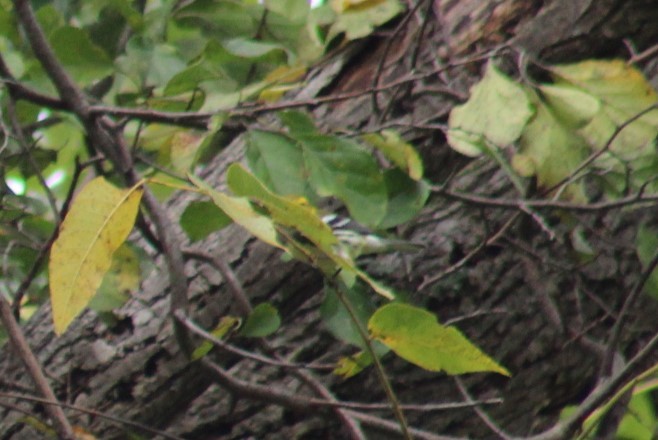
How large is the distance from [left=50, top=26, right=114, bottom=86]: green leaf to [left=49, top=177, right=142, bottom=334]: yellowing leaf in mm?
537

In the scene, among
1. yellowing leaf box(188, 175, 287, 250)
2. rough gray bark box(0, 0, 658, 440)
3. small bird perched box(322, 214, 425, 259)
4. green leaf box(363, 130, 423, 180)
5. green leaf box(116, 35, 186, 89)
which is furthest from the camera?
green leaf box(116, 35, 186, 89)

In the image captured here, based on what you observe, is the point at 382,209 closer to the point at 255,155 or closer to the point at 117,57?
the point at 255,155

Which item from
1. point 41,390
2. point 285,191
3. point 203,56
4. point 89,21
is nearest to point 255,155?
Result: point 285,191

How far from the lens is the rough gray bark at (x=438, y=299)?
1.07 m

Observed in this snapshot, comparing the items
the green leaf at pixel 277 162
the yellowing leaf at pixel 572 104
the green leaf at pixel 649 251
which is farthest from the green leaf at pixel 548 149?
the green leaf at pixel 277 162

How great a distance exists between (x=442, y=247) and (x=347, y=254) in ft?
1.07

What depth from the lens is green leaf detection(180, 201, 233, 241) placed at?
2.84 ft

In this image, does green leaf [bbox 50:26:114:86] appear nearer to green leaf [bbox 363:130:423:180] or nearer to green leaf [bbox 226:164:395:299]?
green leaf [bbox 363:130:423:180]

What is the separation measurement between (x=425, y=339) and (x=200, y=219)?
267 mm

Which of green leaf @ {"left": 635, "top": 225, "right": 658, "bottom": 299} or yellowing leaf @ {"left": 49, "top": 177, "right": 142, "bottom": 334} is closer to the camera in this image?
yellowing leaf @ {"left": 49, "top": 177, "right": 142, "bottom": 334}

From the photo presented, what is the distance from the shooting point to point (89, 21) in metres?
1.39

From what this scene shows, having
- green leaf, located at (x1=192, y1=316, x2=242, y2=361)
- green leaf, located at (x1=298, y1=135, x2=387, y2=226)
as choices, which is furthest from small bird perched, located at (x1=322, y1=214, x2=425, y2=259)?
green leaf, located at (x1=192, y1=316, x2=242, y2=361)

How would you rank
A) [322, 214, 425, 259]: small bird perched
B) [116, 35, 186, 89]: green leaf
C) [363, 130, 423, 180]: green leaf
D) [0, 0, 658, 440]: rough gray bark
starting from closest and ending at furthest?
1. [322, 214, 425, 259]: small bird perched
2. [363, 130, 423, 180]: green leaf
3. [0, 0, 658, 440]: rough gray bark
4. [116, 35, 186, 89]: green leaf

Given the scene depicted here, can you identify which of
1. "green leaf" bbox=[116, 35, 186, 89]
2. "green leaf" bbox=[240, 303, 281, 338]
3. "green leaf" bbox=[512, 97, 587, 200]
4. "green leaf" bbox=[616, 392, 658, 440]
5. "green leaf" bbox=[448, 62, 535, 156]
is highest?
"green leaf" bbox=[116, 35, 186, 89]
